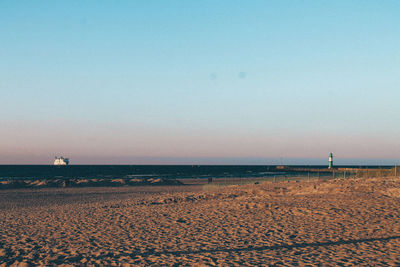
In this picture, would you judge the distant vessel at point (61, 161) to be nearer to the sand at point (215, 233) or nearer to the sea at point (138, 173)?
the sea at point (138, 173)

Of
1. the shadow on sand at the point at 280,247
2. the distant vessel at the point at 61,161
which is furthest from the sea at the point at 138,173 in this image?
the shadow on sand at the point at 280,247

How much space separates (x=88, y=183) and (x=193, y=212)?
25.8 meters

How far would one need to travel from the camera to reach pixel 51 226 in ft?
46.8

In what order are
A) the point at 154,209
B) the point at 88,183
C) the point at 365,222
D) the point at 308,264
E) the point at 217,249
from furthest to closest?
1. the point at 88,183
2. the point at 154,209
3. the point at 365,222
4. the point at 217,249
5. the point at 308,264

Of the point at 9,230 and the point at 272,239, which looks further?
the point at 9,230

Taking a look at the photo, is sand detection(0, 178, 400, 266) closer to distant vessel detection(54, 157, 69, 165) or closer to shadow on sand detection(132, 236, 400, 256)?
shadow on sand detection(132, 236, 400, 256)

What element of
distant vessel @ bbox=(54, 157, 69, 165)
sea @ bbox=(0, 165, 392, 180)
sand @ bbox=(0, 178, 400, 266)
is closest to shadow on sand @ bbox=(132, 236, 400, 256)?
sand @ bbox=(0, 178, 400, 266)

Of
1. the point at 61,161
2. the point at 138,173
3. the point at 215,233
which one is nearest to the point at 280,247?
the point at 215,233

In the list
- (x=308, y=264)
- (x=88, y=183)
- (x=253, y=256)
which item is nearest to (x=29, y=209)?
(x=253, y=256)

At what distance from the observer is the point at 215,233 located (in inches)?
485

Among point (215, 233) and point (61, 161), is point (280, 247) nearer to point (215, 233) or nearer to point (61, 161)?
point (215, 233)

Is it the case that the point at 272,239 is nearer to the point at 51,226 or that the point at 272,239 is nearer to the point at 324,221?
the point at 324,221

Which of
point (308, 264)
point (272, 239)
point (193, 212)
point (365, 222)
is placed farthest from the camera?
point (193, 212)

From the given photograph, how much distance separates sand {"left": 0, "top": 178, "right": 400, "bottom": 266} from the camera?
937 centimetres
